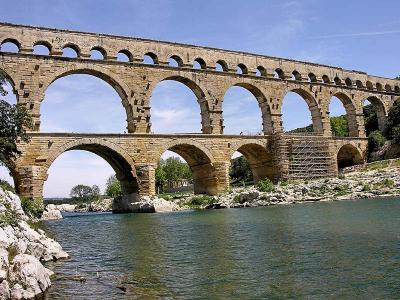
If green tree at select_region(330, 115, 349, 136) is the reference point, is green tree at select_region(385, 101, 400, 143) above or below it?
below

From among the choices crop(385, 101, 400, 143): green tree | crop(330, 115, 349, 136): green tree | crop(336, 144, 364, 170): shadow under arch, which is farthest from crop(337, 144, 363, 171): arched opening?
crop(330, 115, 349, 136): green tree

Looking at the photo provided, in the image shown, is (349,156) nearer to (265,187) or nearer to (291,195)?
(265,187)

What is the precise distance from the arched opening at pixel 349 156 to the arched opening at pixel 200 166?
1891cm

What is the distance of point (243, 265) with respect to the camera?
399 inches

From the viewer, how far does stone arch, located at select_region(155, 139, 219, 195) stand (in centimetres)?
3778

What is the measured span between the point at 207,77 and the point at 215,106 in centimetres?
283

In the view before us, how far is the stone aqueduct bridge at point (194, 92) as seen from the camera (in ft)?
108

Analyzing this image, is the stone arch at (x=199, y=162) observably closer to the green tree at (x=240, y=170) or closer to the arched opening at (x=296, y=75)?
the arched opening at (x=296, y=75)

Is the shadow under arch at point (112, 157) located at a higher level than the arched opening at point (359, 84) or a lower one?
lower

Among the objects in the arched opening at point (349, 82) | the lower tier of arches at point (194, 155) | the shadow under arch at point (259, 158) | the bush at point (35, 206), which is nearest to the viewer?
the bush at point (35, 206)

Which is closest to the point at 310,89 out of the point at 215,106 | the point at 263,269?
the point at 215,106

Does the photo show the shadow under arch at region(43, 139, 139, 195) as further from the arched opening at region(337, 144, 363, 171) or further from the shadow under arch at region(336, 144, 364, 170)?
the arched opening at region(337, 144, 363, 171)

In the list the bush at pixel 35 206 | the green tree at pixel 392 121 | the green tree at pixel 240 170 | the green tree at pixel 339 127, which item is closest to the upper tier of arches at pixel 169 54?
the green tree at pixel 392 121

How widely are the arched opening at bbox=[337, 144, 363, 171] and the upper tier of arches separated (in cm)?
744
